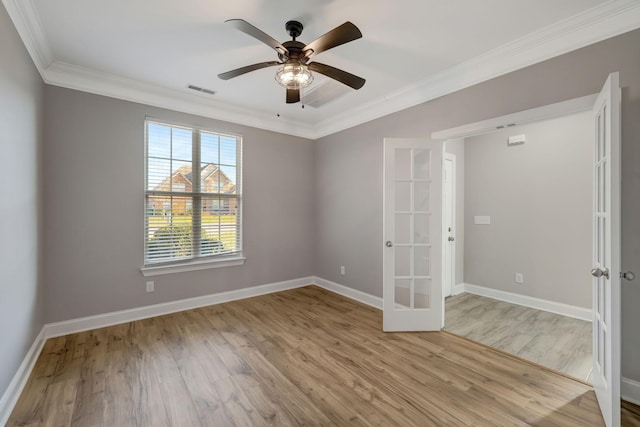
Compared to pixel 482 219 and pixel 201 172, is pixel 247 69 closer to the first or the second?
pixel 201 172

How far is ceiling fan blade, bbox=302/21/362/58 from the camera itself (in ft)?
5.44

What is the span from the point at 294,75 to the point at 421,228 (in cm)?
206

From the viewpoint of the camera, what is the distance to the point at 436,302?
9.96 ft

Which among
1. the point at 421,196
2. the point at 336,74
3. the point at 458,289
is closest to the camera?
the point at 336,74

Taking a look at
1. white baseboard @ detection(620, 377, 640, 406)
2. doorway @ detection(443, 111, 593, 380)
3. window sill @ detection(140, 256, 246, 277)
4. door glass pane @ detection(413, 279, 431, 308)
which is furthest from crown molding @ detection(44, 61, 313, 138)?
white baseboard @ detection(620, 377, 640, 406)

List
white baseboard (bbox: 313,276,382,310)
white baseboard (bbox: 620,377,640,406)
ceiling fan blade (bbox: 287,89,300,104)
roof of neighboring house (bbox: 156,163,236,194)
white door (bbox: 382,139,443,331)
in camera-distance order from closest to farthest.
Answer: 1. white baseboard (bbox: 620,377,640,406)
2. ceiling fan blade (bbox: 287,89,300,104)
3. white door (bbox: 382,139,443,331)
4. roof of neighboring house (bbox: 156,163,236,194)
5. white baseboard (bbox: 313,276,382,310)

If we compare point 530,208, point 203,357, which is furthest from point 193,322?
point 530,208

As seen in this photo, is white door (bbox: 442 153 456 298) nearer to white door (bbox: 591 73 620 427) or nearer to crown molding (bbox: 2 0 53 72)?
white door (bbox: 591 73 620 427)

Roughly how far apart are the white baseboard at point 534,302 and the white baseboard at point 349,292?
177 cm

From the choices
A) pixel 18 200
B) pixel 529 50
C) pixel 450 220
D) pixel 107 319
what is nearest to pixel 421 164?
pixel 529 50

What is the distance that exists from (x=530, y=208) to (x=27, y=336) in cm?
567

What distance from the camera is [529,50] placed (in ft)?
7.76

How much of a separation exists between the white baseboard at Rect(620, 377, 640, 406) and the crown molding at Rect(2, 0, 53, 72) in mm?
4932

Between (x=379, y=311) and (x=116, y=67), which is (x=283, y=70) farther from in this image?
(x=379, y=311)
